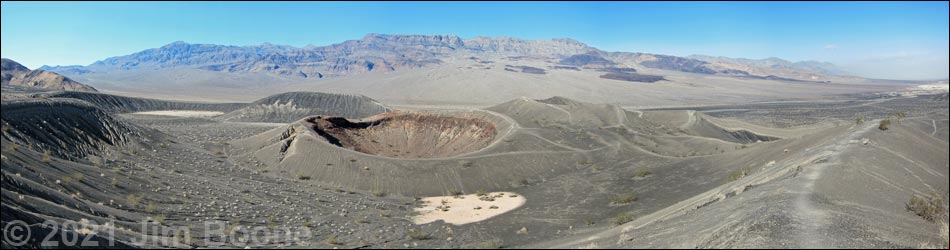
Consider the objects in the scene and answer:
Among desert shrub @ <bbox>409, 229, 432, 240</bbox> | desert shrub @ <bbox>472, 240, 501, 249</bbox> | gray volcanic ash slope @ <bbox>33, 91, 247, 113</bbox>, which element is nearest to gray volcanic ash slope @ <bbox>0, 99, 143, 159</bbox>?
desert shrub @ <bbox>409, 229, 432, 240</bbox>

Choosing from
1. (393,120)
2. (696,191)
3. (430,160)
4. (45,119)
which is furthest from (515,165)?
(45,119)

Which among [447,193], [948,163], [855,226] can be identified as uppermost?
[948,163]

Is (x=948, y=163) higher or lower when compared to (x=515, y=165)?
higher

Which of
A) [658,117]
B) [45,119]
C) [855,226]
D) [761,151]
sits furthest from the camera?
[658,117]

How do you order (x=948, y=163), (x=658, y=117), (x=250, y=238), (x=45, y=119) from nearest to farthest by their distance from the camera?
1. (x=948, y=163)
2. (x=250, y=238)
3. (x=45, y=119)
4. (x=658, y=117)

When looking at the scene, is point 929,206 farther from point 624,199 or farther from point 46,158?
point 46,158

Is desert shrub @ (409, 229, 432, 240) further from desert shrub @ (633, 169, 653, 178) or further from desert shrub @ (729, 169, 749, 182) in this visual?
desert shrub @ (633, 169, 653, 178)

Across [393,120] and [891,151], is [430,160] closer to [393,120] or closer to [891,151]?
[393,120]

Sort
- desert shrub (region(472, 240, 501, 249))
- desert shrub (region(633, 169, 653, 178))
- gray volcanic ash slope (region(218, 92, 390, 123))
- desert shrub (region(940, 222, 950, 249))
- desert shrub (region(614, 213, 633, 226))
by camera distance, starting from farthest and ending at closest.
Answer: gray volcanic ash slope (region(218, 92, 390, 123)) < desert shrub (region(633, 169, 653, 178)) < desert shrub (region(614, 213, 633, 226)) < desert shrub (region(472, 240, 501, 249)) < desert shrub (region(940, 222, 950, 249))
